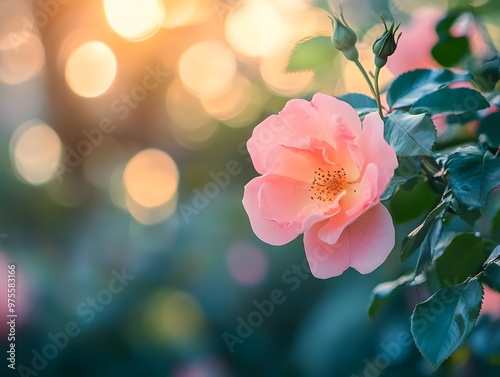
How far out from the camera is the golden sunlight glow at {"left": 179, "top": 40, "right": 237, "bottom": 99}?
1521mm

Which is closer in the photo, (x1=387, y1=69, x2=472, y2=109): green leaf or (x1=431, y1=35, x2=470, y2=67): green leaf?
(x1=387, y1=69, x2=472, y2=109): green leaf

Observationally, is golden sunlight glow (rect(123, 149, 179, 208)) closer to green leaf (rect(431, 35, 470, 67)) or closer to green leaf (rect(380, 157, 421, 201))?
green leaf (rect(431, 35, 470, 67))

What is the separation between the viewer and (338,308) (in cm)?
112

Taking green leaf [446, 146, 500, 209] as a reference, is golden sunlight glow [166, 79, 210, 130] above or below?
above

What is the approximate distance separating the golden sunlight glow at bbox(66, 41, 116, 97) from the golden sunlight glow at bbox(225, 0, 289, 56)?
325mm

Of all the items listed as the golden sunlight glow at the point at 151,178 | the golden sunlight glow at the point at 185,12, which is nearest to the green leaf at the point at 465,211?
the golden sunlight glow at the point at 151,178

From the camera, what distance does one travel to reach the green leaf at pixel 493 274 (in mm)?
426

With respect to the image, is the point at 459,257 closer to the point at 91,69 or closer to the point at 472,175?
the point at 472,175

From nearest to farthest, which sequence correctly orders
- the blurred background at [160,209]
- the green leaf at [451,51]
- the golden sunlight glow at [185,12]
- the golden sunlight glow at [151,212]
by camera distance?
the green leaf at [451,51] < the blurred background at [160,209] < the golden sunlight glow at [151,212] < the golden sunlight glow at [185,12]

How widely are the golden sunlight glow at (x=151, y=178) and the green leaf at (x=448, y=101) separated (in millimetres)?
1101

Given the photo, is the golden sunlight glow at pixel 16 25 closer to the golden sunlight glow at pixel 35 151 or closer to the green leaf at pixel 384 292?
the golden sunlight glow at pixel 35 151

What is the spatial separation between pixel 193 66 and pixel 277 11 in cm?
43

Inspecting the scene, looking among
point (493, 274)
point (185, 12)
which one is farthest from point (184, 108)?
point (493, 274)

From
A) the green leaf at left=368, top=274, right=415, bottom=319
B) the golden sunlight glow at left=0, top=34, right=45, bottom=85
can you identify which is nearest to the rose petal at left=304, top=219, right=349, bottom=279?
the green leaf at left=368, top=274, right=415, bottom=319
